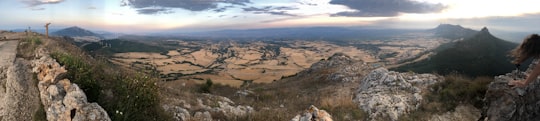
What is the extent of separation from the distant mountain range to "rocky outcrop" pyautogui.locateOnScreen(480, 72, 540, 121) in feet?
209

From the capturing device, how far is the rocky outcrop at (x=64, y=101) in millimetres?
9469

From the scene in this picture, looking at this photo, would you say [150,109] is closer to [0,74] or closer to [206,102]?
[206,102]

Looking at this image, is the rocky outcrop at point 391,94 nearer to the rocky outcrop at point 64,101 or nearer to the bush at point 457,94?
the bush at point 457,94

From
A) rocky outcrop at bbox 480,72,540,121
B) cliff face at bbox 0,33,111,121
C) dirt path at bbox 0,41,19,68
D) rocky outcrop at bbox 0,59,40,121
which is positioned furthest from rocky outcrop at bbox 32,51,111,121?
rocky outcrop at bbox 480,72,540,121

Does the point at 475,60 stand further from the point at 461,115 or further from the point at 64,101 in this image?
the point at 64,101

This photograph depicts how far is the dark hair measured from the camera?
6633 mm

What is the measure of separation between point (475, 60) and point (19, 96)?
103851 mm

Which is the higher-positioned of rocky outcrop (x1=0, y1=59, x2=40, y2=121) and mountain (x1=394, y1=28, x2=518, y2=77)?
rocky outcrop (x1=0, y1=59, x2=40, y2=121)

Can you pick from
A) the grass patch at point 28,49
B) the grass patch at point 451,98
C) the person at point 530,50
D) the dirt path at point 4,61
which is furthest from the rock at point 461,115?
the grass patch at point 28,49

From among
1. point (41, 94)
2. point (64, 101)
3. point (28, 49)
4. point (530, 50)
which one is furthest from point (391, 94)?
point (28, 49)

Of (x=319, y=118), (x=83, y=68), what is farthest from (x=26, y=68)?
(x=319, y=118)

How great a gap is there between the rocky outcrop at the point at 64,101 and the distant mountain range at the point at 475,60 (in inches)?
2888

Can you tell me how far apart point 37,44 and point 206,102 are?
10.7 metres

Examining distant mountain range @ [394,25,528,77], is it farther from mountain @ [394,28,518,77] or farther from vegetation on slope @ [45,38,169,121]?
Result: vegetation on slope @ [45,38,169,121]
